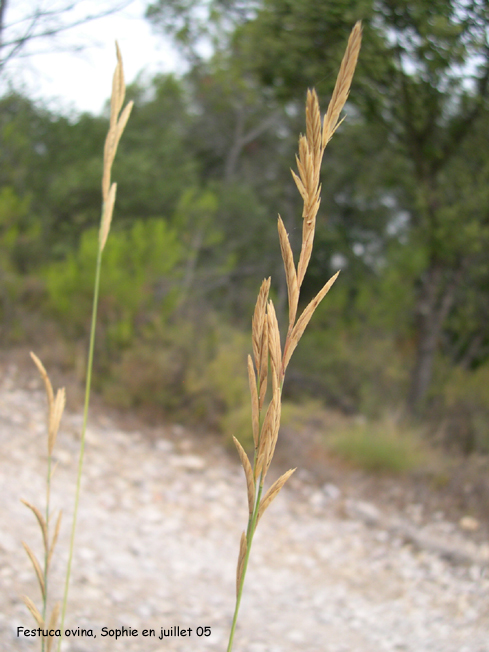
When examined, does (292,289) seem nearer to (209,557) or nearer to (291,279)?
(291,279)

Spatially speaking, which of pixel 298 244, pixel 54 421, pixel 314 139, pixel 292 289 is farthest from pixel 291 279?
pixel 298 244

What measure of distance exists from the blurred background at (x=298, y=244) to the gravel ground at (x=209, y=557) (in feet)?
2.04

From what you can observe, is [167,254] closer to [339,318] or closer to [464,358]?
[339,318]

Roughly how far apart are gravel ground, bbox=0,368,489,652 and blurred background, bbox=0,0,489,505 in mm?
622

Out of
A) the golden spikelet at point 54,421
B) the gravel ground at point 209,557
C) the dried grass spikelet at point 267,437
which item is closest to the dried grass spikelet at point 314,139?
the dried grass spikelet at point 267,437

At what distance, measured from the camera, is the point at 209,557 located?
9.29ft

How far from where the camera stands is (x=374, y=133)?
16.5 ft

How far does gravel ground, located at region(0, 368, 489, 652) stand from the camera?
6.59 feet

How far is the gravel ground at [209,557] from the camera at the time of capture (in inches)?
79.0

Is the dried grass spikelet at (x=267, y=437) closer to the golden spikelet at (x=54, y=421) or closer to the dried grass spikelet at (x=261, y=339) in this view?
the dried grass spikelet at (x=261, y=339)

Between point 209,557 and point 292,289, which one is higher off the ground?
point 292,289

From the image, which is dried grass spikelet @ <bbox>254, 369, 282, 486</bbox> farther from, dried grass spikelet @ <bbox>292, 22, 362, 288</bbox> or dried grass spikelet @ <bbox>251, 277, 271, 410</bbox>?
dried grass spikelet @ <bbox>292, 22, 362, 288</bbox>

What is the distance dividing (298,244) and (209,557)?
A: 1.75 meters

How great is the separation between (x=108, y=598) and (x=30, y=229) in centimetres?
569
